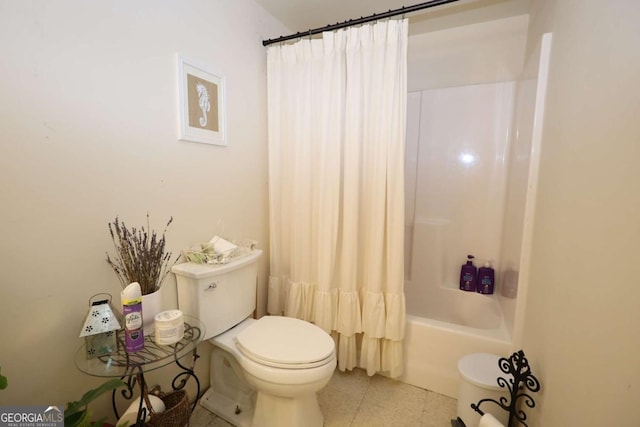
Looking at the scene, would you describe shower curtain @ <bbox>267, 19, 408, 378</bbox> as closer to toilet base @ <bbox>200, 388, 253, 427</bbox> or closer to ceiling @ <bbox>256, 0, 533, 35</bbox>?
ceiling @ <bbox>256, 0, 533, 35</bbox>

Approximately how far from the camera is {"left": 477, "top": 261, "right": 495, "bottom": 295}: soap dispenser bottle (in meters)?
2.03

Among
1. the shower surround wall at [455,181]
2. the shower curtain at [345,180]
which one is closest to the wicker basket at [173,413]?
the shower curtain at [345,180]

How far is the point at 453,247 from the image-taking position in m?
2.18

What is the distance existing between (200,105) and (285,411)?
4.91ft

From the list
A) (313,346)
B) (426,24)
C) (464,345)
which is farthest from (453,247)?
(426,24)

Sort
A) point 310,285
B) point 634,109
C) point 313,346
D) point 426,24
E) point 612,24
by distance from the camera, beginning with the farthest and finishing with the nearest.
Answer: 1. point 426,24
2. point 310,285
3. point 313,346
4. point 612,24
5. point 634,109

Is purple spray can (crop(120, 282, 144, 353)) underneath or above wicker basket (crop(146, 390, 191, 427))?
above

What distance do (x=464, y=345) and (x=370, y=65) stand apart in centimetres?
162

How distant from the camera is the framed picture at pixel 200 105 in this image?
128 cm

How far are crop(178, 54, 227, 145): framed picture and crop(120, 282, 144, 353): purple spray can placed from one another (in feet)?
2.36

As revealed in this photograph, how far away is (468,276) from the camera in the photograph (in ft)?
6.86

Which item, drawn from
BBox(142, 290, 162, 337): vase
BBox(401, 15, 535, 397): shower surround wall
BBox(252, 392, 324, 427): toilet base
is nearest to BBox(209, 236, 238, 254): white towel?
BBox(142, 290, 162, 337): vase

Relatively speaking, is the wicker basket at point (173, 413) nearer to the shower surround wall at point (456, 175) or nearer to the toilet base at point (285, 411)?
the toilet base at point (285, 411)

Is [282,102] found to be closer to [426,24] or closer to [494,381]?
[426,24]
